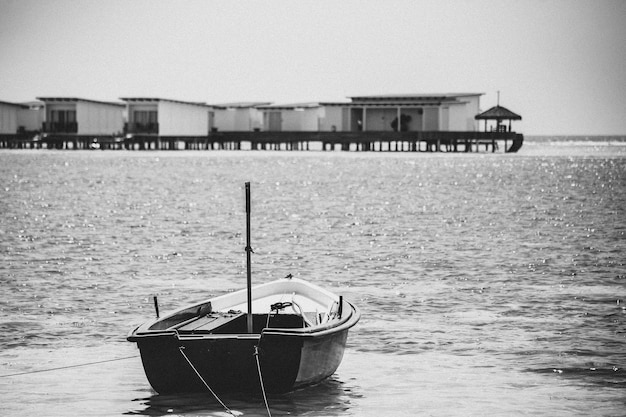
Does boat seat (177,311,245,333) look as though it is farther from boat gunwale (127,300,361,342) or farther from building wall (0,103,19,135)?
building wall (0,103,19,135)

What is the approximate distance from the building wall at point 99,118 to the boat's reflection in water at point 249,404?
296 ft

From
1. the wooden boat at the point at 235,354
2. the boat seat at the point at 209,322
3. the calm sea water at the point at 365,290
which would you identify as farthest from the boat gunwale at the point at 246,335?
the calm sea water at the point at 365,290

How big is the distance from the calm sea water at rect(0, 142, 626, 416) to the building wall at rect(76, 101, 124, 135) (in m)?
43.4

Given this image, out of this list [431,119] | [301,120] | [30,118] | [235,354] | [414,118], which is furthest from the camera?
[30,118]

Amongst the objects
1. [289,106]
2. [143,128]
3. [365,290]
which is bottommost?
[365,290]

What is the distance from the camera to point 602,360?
53.9 feet

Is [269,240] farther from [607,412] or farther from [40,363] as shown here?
[607,412]

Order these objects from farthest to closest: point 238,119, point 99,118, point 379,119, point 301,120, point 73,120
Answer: point 238,119
point 301,120
point 99,118
point 73,120
point 379,119

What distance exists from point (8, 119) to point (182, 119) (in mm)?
19711

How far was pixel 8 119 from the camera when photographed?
10988 centimetres

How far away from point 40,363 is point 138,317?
4.25 metres

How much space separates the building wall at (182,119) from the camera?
101m

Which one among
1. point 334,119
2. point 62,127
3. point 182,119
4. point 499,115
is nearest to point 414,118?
point 499,115

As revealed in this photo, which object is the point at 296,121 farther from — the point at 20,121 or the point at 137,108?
the point at 20,121
